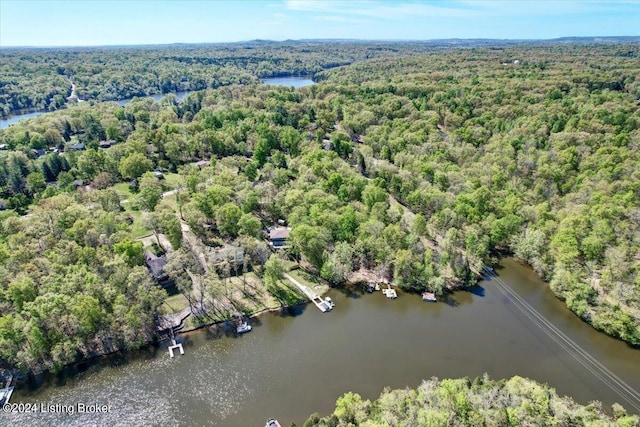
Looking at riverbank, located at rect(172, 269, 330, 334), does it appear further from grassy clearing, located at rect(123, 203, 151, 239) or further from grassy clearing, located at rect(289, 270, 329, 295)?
grassy clearing, located at rect(123, 203, 151, 239)

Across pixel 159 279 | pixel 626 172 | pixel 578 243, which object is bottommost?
pixel 159 279

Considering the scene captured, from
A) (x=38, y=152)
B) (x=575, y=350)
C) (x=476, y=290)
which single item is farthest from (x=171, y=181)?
(x=575, y=350)

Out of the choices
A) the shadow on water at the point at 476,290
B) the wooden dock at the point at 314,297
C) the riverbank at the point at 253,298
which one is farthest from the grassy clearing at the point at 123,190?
the shadow on water at the point at 476,290

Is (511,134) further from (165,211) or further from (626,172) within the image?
(165,211)

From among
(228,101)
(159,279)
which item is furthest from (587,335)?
(228,101)

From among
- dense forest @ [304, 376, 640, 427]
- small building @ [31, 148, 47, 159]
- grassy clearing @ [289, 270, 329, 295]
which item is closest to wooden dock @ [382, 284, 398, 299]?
grassy clearing @ [289, 270, 329, 295]

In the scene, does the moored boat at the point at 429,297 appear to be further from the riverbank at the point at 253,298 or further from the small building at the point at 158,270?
the small building at the point at 158,270
